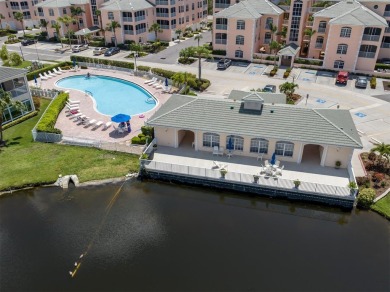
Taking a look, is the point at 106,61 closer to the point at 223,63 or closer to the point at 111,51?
the point at 111,51

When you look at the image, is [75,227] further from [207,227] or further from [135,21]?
[135,21]

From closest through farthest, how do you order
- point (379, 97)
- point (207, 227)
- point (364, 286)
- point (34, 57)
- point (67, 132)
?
point (364, 286) → point (207, 227) → point (67, 132) → point (379, 97) → point (34, 57)

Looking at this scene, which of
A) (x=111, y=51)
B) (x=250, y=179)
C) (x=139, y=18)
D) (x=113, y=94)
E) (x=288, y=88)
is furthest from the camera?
(x=139, y=18)

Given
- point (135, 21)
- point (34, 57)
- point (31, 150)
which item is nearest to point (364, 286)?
point (31, 150)

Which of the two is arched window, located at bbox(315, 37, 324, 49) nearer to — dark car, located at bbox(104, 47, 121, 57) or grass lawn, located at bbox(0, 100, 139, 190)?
dark car, located at bbox(104, 47, 121, 57)

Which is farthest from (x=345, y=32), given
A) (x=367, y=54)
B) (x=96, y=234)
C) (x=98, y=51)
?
(x=96, y=234)

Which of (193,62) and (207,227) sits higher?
(193,62)

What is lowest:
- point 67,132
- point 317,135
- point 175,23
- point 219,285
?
point 219,285
